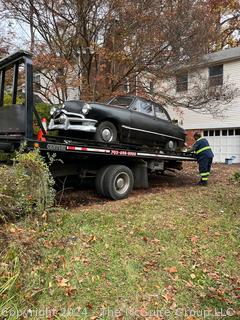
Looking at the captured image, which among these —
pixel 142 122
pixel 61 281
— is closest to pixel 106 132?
pixel 142 122

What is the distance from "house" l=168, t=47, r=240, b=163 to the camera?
19719 millimetres

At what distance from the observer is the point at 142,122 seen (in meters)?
9.16

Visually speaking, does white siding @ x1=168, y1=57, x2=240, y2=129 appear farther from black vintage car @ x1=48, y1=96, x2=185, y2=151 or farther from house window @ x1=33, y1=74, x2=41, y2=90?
black vintage car @ x1=48, y1=96, x2=185, y2=151

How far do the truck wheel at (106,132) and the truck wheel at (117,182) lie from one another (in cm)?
67

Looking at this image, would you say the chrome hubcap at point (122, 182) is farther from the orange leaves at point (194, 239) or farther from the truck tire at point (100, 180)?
the orange leaves at point (194, 239)

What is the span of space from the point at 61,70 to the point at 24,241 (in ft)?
29.6

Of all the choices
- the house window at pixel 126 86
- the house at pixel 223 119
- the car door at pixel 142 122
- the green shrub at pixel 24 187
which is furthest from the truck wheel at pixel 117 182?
the house at pixel 223 119

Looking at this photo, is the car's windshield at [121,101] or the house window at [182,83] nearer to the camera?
the car's windshield at [121,101]

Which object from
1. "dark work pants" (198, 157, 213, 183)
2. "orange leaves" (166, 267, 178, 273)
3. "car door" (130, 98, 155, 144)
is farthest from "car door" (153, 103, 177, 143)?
"orange leaves" (166, 267, 178, 273)

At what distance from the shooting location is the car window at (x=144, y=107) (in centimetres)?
932

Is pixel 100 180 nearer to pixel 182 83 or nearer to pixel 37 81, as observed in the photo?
pixel 37 81

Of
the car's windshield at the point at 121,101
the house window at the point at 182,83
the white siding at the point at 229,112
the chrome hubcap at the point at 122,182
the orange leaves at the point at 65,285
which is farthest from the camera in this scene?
the white siding at the point at 229,112

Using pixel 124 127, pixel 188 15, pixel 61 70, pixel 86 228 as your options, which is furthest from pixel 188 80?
pixel 86 228

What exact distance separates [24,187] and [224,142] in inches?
673
